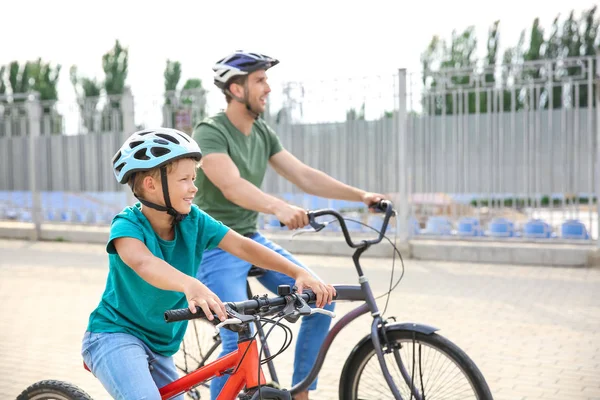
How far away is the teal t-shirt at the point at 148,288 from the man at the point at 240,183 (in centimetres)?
62

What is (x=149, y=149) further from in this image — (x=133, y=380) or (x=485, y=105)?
(x=485, y=105)

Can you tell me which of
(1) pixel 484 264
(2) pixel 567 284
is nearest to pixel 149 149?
(2) pixel 567 284

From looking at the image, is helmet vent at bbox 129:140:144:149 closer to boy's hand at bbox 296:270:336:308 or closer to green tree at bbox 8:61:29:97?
boy's hand at bbox 296:270:336:308

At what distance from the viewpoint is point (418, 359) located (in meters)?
3.23

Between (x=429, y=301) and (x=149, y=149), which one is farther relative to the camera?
(x=429, y=301)

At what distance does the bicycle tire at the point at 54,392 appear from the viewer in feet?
9.38

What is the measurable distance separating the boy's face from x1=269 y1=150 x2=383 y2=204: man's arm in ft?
4.33

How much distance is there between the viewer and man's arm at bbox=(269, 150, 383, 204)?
403 centimetres

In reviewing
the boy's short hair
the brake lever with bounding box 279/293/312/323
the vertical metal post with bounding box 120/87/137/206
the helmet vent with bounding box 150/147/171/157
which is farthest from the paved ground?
the vertical metal post with bounding box 120/87/137/206

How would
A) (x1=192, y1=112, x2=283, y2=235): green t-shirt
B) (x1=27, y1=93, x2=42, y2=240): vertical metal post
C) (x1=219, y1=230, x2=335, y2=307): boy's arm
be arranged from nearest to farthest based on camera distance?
(x1=219, y1=230, x2=335, y2=307): boy's arm < (x1=192, y1=112, x2=283, y2=235): green t-shirt < (x1=27, y1=93, x2=42, y2=240): vertical metal post

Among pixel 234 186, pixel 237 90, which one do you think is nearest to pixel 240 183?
pixel 234 186

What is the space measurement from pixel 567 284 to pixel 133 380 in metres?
6.89

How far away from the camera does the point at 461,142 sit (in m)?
10.6

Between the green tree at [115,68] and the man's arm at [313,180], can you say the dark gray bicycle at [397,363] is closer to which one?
the man's arm at [313,180]
